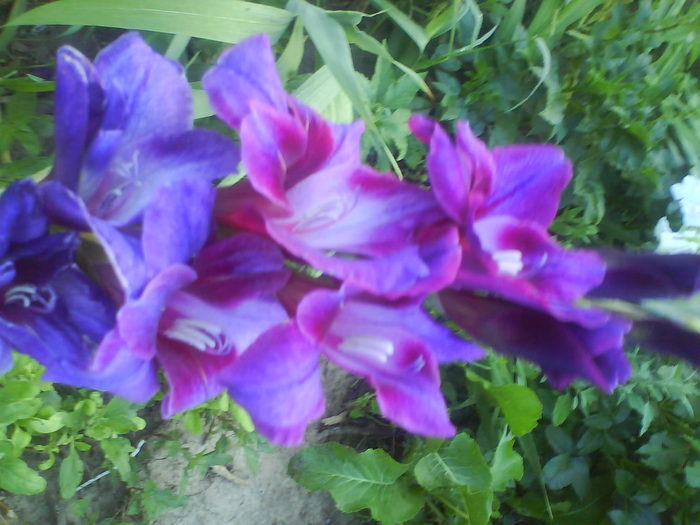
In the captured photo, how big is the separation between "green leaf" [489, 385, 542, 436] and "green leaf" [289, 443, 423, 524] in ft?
0.66

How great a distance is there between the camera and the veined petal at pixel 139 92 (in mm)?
332

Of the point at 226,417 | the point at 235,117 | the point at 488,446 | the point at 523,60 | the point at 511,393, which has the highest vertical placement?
the point at 235,117

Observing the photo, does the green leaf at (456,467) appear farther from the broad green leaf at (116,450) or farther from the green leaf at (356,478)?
the broad green leaf at (116,450)

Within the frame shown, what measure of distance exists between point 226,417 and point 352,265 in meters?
0.88

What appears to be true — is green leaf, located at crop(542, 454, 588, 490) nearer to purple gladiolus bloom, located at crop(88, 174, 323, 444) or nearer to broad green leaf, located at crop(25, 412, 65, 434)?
broad green leaf, located at crop(25, 412, 65, 434)

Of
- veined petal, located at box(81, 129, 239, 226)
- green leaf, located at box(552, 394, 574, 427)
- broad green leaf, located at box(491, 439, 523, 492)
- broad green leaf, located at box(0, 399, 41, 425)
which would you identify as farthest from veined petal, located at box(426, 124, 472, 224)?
green leaf, located at box(552, 394, 574, 427)

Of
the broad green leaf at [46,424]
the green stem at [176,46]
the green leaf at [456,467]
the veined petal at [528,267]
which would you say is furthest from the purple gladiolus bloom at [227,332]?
the green leaf at [456,467]

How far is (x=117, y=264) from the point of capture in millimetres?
272

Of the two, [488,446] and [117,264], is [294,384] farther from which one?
[488,446]

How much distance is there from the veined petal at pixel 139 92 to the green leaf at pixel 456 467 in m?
0.81

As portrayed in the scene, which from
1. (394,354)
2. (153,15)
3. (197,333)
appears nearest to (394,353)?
(394,354)

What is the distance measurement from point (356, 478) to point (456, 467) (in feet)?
0.54

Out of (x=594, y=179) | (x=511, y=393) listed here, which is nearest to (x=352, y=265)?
(x=511, y=393)

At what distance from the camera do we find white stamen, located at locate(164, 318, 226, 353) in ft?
1.06
